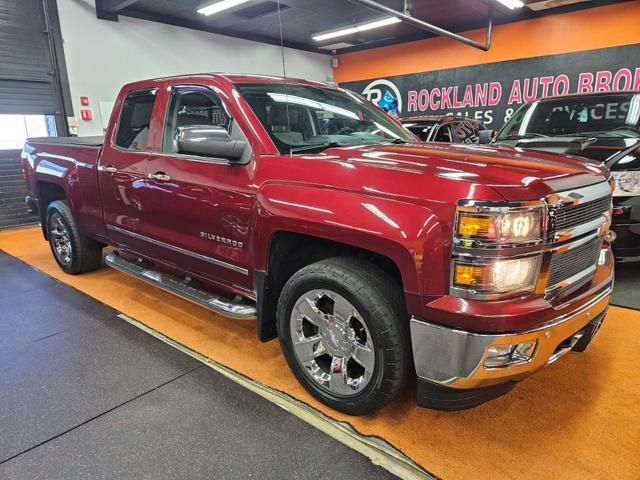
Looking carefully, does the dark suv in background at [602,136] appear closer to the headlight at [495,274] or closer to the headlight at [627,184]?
the headlight at [627,184]

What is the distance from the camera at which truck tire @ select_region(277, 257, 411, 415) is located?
1.81 m

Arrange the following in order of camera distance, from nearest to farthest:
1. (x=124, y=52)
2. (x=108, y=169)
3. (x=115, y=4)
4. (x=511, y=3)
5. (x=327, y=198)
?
1. (x=327, y=198)
2. (x=108, y=169)
3. (x=115, y=4)
4. (x=511, y=3)
5. (x=124, y=52)

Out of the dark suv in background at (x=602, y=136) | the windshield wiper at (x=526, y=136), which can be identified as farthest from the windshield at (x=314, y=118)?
the windshield wiper at (x=526, y=136)

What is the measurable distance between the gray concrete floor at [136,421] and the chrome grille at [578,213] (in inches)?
48.5

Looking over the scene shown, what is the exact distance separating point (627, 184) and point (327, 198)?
112 inches

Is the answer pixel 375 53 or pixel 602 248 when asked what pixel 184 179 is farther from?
pixel 375 53

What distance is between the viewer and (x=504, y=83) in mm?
10508

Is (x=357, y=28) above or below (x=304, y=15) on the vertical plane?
below

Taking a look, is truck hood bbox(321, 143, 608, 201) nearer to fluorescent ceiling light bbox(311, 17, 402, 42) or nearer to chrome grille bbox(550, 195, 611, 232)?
chrome grille bbox(550, 195, 611, 232)

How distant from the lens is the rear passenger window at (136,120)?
10.2ft

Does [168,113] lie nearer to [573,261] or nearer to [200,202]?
[200,202]

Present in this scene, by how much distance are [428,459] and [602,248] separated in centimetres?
140

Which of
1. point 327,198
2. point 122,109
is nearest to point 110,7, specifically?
point 122,109

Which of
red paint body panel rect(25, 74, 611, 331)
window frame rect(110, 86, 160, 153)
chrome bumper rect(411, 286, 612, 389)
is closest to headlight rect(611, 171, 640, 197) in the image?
red paint body panel rect(25, 74, 611, 331)
